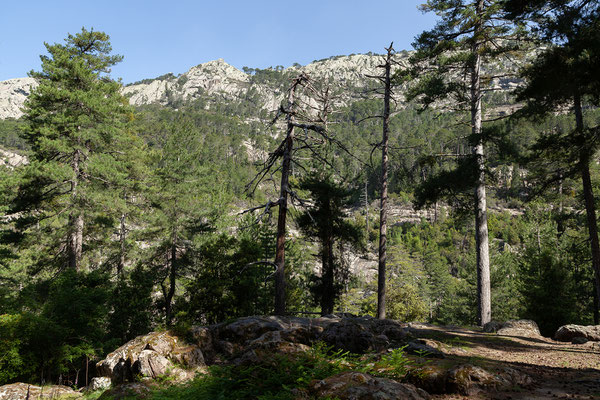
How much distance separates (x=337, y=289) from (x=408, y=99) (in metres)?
10.8

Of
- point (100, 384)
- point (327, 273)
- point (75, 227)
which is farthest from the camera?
point (327, 273)

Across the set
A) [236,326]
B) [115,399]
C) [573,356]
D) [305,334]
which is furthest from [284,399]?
[573,356]

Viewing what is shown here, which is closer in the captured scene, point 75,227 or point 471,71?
point 471,71

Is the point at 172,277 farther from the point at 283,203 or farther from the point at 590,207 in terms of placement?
the point at 590,207

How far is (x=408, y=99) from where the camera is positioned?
46.4 ft

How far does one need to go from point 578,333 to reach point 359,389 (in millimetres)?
10398

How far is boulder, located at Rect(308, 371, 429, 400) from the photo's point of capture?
10.8ft

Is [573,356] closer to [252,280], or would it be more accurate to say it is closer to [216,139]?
[252,280]

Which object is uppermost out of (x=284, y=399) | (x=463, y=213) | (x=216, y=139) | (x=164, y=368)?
(x=216, y=139)

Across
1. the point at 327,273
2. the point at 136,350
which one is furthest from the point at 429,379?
the point at 327,273

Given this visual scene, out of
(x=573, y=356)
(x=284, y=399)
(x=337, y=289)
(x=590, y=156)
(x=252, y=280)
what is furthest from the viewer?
(x=337, y=289)

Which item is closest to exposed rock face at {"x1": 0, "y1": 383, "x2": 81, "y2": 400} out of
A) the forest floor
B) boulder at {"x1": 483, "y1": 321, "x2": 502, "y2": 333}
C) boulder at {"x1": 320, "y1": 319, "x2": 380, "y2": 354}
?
boulder at {"x1": 320, "y1": 319, "x2": 380, "y2": 354}

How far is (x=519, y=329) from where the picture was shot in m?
10.9

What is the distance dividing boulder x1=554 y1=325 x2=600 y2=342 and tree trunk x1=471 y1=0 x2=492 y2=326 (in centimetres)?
235
